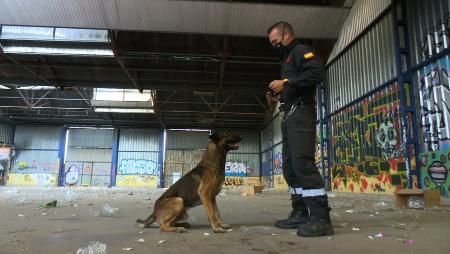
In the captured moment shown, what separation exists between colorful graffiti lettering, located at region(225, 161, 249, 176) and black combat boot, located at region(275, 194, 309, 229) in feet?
100

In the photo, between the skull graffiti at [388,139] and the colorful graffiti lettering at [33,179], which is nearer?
the skull graffiti at [388,139]

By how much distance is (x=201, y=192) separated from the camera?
12.8 feet

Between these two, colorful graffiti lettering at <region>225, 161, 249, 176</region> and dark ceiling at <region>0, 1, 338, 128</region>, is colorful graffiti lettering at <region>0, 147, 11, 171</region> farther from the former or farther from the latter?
colorful graffiti lettering at <region>225, 161, 249, 176</region>

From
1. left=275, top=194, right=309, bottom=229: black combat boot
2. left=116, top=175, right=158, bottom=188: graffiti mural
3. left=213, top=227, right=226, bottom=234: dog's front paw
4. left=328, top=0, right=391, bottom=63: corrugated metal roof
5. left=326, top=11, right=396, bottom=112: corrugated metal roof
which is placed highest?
left=328, top=0, right=391, bottom=63: corrugated metal roof

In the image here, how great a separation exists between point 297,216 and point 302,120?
1.14 metres

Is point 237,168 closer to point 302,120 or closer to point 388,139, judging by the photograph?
point 388,139

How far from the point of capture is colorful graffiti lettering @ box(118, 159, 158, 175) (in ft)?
111

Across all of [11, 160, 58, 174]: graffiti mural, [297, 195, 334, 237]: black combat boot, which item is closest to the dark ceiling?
[11, 160, 58, 174]: graffiti mural

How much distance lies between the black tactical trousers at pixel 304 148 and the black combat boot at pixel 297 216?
542mm

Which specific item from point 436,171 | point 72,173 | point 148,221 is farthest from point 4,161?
point 436,171

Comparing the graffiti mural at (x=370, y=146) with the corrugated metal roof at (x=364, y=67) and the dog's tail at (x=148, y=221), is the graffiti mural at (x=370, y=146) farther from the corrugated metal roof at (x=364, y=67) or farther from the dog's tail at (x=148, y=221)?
the dog's tail at (x=148, y=221)

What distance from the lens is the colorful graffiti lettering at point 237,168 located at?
34.5m

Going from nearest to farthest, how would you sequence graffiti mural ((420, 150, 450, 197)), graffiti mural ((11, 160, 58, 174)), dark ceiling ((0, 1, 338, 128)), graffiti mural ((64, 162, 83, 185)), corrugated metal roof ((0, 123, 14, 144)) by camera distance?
graffiti mural ((420, 150, 450, 197)) < dark ceiling ((0, 1, 338, 128)) < corrugated metal roof ((0, 123, 14, 144)) < graffiti mural ((11, 160, 58, 174)) < graffiti mural ((64, 162, 83, 185))

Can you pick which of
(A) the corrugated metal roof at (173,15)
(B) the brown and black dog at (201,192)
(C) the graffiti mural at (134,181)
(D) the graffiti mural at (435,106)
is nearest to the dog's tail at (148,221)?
(B) the brown and black dog at (201,192)
